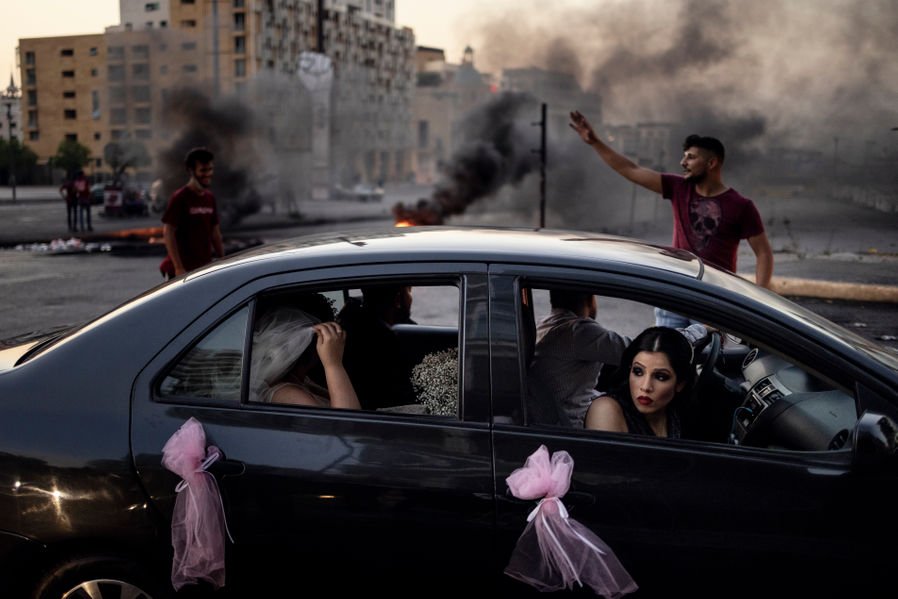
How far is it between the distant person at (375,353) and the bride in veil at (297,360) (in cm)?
20

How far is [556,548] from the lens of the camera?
2.28 meters

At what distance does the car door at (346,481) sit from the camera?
7.78 feet

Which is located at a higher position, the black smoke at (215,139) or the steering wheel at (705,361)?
the black smoke at (215,139)

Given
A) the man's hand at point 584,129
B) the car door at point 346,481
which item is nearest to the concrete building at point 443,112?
the man's hand at point 584,129

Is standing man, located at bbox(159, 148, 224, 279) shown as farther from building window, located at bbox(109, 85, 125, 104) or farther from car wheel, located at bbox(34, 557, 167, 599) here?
building window, located at bbox(109, 85, 125, 104)

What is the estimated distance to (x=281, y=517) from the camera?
7.97 ft

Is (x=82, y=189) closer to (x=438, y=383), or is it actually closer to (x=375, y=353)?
(x=375, y=353)

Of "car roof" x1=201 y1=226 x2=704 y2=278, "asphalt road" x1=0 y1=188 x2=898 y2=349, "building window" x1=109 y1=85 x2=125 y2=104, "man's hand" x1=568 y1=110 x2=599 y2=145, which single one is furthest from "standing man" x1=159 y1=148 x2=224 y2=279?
"building window" x1=109 y1=85 x2=125 y2=104

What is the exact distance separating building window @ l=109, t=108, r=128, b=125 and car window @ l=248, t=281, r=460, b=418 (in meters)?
37.5

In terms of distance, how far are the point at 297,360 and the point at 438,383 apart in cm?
44

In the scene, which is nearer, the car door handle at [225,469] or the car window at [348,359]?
the car door handle at [225,469]

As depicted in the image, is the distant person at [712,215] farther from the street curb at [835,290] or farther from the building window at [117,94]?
the building window at [117,94]

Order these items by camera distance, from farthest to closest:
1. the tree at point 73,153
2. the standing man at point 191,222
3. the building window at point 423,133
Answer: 1. the tree at point 73,153
2. the building window at point 423,133
3. the standing man at point 191,222

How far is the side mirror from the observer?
2246 mm
